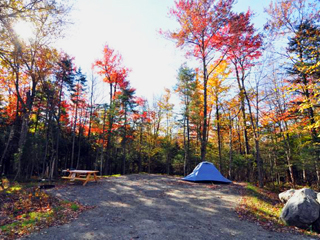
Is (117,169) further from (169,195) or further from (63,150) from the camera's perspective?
(169,195)

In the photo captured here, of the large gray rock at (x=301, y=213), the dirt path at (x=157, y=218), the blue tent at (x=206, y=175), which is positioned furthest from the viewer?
the blue tent at (x=206, y=175)

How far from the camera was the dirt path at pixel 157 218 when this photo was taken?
4.03 metres

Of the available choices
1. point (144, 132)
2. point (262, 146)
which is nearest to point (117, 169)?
point (144, 132)

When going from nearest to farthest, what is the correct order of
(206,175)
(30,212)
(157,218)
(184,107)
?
(157,218)
(30,212)
(206,175)
(184,107)

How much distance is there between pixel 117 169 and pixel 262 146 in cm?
1913

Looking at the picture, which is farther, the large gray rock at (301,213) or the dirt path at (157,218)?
the large gray rock at (301,213)

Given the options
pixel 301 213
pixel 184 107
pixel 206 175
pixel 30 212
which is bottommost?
pixel 30 212

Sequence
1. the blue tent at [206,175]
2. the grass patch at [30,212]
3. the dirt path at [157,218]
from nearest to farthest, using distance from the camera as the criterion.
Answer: the dirt path at [157,218]
the grass patch at [30,212]
the blue tent at [206,175]

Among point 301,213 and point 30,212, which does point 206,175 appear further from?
point 30,212

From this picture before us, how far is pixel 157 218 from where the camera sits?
4.98m

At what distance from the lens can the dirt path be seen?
13.2 ft

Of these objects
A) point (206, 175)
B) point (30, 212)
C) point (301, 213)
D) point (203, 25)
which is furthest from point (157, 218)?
point (203, 25)

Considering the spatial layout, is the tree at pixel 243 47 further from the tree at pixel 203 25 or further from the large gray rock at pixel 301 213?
the large gray rock at pixel 301 213

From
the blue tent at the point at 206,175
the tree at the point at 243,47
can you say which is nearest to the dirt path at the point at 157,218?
the blue tent at the point at 206,175
